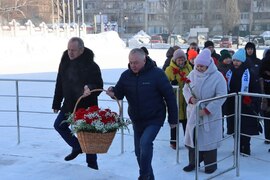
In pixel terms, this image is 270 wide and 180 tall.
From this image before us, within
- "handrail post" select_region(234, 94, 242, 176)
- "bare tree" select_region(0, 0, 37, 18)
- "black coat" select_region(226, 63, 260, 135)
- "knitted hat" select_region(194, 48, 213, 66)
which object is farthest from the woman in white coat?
"bare tree" select_region(0, 0, 37, 18)

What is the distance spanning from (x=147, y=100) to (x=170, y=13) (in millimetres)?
64497

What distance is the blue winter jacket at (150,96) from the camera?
15.8ft

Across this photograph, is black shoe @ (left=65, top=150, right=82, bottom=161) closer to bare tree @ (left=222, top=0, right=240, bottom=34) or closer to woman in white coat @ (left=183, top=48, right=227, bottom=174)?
woman in white coat @ (left=183, top=48, right=227, bottom=174)

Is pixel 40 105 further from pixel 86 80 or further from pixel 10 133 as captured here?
pixel 86 80

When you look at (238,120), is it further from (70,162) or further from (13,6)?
(13,6)

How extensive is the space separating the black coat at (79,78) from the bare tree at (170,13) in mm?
61785

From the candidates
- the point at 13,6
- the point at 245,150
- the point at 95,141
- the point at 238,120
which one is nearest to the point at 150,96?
the point at 95,141

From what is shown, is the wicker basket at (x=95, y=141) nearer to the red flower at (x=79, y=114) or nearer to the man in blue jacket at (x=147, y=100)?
the red flower at (x=79, y=114)

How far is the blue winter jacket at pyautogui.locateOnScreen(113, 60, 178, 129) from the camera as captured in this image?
4809 mm

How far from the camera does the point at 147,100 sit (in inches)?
191

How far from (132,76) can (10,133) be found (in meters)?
4.09

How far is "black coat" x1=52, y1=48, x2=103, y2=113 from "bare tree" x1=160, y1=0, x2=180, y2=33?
6178 centimetres

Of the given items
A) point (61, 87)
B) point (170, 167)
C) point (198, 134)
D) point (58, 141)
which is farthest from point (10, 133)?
point (198, 134)

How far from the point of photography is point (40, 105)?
11.6 metres
